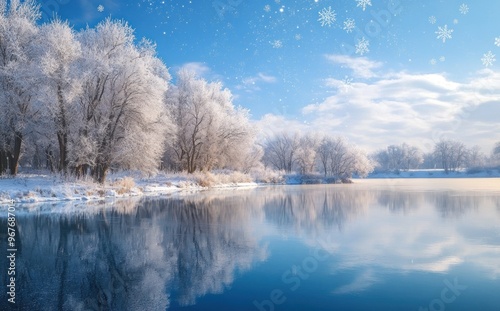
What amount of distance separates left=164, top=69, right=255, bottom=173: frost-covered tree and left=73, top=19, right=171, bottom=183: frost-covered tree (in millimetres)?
14001

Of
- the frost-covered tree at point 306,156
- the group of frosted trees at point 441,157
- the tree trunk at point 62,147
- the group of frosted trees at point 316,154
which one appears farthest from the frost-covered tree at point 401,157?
the tree trunk at point 62,147

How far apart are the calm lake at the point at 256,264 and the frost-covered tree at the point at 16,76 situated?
15.3 m

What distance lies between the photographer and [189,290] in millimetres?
5656

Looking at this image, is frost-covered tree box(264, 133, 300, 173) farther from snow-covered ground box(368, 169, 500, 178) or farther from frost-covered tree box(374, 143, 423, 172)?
frost-covered tree box(374, 143, 423, 172)

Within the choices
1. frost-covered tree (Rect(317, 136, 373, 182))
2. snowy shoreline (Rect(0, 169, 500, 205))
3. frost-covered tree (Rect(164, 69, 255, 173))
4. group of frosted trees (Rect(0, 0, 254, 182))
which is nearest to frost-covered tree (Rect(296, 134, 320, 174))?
frost-covered tree (Rect(317, 136, 373, 182))

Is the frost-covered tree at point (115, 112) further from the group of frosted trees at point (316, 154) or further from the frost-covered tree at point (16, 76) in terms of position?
the group of frosted trees at point (316, 154)

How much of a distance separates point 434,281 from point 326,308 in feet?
7.98

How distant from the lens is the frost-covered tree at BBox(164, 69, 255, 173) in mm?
43375

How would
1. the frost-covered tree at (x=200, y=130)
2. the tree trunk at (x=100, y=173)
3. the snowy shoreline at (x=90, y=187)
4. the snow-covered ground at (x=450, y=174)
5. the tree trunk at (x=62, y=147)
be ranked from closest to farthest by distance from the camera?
the snowy shoreline at (x=90, y=187) → the tree trunk at (x=62, y=147) → the tree trunk at (x=100, y=173) → the frost-covered tree at (x=200, y=130) → the snow-covered ground at (x=450, y=174)

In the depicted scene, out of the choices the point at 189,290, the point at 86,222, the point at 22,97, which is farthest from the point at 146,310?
the point at 22,97

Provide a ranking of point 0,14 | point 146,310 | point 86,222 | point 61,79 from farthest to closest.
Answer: point 0,14 → point 61,79 → point 86,222 → point 146,310

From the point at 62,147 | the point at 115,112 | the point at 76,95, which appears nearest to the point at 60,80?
the point at 76,95

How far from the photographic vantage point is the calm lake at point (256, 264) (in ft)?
17.2

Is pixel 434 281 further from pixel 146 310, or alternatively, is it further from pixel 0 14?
pixel 0 14
